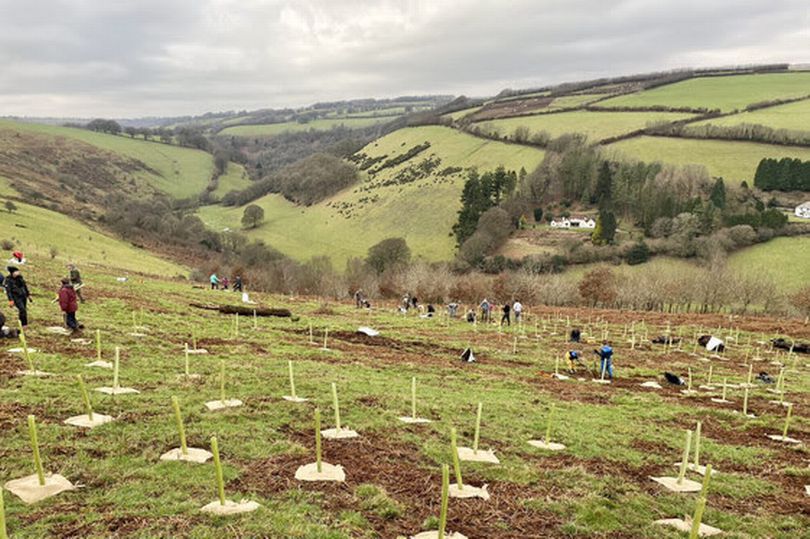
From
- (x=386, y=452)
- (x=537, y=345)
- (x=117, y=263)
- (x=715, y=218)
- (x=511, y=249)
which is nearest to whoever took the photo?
(x=386, y=452)

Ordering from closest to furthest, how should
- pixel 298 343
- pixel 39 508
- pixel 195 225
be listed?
pixel 39 508
pixel 298 343
pixel 195 225

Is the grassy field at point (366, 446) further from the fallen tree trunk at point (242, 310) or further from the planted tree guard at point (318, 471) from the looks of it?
the fallen tree trunk at point (242, 310)

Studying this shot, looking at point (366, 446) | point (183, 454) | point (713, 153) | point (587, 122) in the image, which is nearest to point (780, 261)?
point (713, 153)

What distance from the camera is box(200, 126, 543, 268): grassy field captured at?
133875 mm

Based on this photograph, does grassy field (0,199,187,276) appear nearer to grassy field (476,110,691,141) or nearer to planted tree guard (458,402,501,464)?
planted tree guard (458,402,501,464)

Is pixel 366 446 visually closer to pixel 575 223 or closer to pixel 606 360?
pixel 606 360

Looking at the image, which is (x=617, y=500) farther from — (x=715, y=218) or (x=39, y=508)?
(x=715, y=218)

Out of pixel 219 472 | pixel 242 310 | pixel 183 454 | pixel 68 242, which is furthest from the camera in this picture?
pixel 68 242

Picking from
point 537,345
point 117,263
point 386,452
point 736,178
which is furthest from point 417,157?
point 386,452

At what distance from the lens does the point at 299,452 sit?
13.0 m

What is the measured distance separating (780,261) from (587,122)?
87880 millimetres

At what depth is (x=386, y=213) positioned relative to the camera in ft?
490

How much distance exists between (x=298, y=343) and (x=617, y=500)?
878 inches

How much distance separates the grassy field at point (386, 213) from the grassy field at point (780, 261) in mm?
60502
